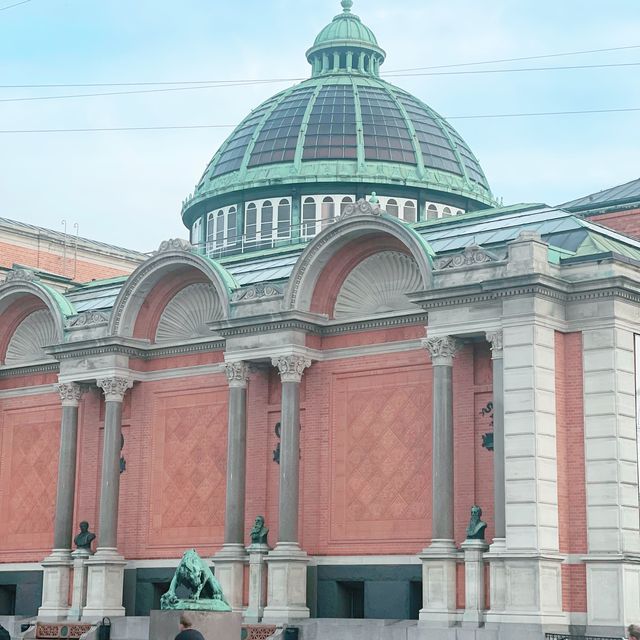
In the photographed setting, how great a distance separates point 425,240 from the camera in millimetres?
38281

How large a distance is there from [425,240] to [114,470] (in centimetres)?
1234

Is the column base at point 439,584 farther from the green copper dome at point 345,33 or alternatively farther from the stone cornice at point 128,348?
the green copper dome at point 345,33

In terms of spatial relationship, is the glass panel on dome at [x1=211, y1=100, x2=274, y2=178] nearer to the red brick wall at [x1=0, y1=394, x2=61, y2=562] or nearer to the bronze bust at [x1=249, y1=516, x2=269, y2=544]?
the red brick wall at [x1=0, y1=394, x2=61, y2=562]

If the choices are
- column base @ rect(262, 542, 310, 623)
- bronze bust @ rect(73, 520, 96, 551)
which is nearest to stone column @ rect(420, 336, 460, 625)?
column base @ rect(262, 542, 310, 623)

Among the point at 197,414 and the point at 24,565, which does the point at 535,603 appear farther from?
the point at 24,565

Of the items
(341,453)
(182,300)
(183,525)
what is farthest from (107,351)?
(341,453)

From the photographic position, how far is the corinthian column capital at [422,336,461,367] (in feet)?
118

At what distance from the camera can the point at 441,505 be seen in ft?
117

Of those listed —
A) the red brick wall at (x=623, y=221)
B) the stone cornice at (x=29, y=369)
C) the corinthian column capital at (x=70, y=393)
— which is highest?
the red brick wall at (x=623, y=221)

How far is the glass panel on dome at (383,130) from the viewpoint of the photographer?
174 ft

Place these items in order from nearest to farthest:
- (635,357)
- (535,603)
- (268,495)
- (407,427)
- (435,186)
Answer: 1. (535,603)
2. (635,357)
3. (407,427)
4. (268,495)
5. (435,186)

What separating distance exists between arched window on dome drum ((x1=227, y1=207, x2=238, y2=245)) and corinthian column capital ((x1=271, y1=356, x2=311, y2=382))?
555 inches

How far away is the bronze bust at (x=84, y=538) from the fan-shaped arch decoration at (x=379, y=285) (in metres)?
10.6

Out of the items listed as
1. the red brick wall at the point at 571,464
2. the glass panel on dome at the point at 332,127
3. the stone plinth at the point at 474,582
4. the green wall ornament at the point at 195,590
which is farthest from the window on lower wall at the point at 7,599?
the red brick wall at the point at 571,464
